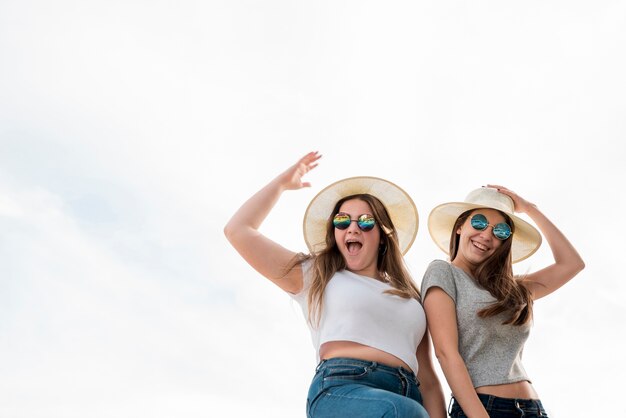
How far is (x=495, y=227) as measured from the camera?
5.57m

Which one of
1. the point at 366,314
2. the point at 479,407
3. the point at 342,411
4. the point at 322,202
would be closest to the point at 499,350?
the point at 479,407

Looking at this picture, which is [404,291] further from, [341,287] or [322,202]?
[322,202]

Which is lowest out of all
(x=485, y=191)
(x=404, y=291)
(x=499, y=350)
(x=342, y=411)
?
(x=342, y=411)

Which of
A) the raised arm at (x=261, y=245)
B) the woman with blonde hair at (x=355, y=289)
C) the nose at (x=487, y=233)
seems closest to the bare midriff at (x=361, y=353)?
the woman with blonde hair at (x=355, y=289)

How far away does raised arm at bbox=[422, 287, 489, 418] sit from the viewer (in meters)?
4.67

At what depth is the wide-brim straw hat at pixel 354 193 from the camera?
234 inches

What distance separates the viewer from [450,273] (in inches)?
205

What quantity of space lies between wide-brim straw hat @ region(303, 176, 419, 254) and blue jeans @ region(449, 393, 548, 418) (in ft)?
5.17

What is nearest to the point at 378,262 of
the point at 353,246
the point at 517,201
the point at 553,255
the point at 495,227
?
the point at 353,246

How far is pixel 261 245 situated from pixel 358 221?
31.0 inches

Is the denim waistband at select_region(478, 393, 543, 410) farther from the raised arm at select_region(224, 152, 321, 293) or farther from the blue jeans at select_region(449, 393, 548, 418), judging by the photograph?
the raised arm at select_region(224, 152, 321, 293)

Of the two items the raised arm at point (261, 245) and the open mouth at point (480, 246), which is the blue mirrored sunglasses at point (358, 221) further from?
the open mouth at point (480, 246)

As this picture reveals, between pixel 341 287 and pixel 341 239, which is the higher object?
pixel 341 239

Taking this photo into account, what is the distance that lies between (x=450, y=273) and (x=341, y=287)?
0.80 m
